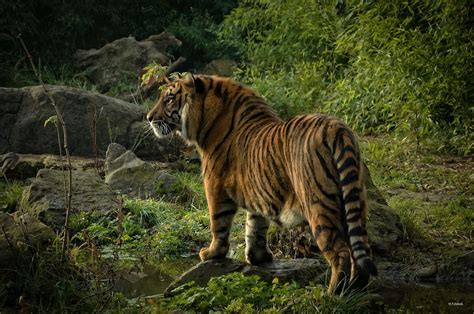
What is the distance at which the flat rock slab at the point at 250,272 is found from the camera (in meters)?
6.68

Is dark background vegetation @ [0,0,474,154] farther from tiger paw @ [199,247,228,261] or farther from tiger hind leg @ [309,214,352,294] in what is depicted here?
tiger hind leg @ [309,214,352,294]

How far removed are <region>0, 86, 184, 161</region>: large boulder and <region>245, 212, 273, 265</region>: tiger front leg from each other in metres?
5.39

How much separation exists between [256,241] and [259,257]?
0.14 meters

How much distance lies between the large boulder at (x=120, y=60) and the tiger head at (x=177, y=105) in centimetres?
1043

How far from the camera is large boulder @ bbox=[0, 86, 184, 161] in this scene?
12.3m

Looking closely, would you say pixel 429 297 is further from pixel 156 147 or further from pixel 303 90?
pixel 303 90

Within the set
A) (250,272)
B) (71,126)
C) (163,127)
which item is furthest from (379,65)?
(250,272)

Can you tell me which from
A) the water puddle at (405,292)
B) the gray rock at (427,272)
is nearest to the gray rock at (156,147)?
the water puddle at (405,292)

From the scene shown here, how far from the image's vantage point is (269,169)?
643 cm

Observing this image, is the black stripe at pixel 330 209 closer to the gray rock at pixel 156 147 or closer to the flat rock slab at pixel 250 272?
the flat rock slab at pixel 250 272

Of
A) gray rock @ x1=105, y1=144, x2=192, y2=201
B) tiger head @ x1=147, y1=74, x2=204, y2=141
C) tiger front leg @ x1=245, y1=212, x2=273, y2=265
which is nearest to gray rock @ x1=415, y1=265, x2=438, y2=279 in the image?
tiger front leg @ x1=245, y1=212, x2=273, y2=265

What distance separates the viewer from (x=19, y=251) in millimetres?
5855

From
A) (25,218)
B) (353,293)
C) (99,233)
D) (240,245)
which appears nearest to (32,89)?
(99,233)

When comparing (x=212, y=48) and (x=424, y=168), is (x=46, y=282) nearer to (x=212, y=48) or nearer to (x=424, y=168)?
(x=424, y=168)
